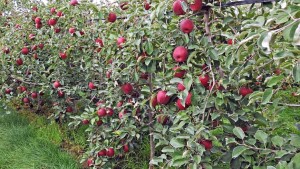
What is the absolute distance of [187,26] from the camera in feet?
4.25

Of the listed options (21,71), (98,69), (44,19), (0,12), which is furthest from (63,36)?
(0,12)

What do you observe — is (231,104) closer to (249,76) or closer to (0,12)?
(249,76)

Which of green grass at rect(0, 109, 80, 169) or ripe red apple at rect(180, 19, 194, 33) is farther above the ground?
ripe red apple at rect(180, 19, 194, 33)

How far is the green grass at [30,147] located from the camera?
2543mm

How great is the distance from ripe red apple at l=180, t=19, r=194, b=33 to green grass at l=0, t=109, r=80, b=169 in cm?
155

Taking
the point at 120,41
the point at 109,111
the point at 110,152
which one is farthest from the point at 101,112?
the point at 120,41

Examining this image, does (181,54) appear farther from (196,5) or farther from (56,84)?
(56,84)

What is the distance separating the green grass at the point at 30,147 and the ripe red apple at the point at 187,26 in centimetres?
A: 155

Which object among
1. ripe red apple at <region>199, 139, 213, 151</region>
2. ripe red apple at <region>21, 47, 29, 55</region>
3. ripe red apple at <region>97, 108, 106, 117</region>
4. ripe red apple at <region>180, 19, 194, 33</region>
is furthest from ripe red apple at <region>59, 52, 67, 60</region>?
ripe red apple at <region>199, 139, 213, 151</region>

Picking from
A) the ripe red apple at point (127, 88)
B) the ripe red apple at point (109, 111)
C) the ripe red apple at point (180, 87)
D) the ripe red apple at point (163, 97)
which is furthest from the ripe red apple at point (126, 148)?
the ripe red apple at point (180, 87)

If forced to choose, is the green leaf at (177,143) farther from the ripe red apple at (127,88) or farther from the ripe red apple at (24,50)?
the ripe red apple at (24,50)

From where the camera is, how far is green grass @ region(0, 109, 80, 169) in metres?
2.54

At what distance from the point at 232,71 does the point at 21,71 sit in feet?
8.53

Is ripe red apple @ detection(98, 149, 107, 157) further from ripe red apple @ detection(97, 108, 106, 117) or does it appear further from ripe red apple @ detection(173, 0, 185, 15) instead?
ripe red apple @ detection(173, 0, 185, 15)
